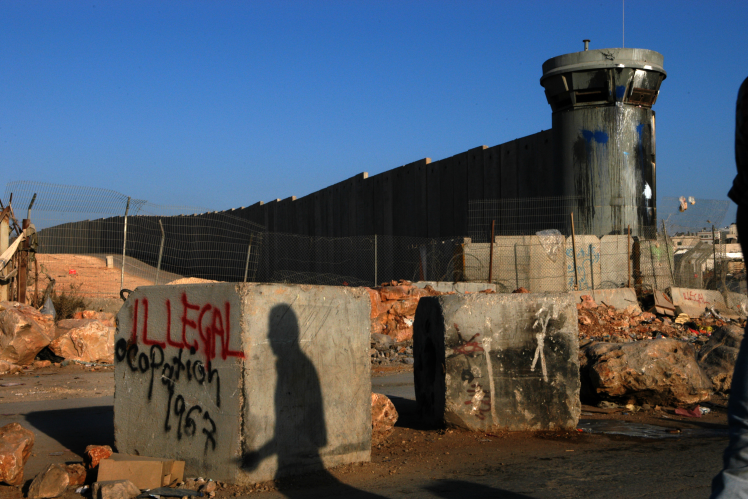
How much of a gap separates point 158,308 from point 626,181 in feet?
51.8

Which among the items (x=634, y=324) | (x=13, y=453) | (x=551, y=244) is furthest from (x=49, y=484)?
(x=551, y=244)

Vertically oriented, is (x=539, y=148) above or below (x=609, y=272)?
above

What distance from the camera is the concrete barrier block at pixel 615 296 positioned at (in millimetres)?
14727

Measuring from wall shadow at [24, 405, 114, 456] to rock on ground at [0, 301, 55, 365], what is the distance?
2.95 metres

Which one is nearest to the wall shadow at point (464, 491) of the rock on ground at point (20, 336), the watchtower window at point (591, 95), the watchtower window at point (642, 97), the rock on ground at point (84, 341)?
the rock on ground at point (20, 336)

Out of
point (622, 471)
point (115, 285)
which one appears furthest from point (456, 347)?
point (115, 285)

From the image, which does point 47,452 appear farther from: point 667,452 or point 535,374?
point 667,452

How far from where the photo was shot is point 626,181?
1752 cm

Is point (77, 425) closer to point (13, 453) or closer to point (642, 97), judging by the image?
point (13, 453)

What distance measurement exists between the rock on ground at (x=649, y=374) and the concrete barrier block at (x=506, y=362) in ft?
3.27

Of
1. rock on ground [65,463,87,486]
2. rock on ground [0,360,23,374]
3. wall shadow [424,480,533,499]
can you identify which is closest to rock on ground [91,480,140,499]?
rock on ground [65,463,87,486]

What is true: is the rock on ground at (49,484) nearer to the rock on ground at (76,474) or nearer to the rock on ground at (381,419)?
the rock on ground at (76,474)

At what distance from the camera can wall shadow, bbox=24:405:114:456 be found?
504 cm

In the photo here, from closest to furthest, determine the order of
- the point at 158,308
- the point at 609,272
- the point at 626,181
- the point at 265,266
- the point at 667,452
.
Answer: the point at 158,308, the point at 667,452, the point at 609,272, the point at 626,181, the point at 265,266
